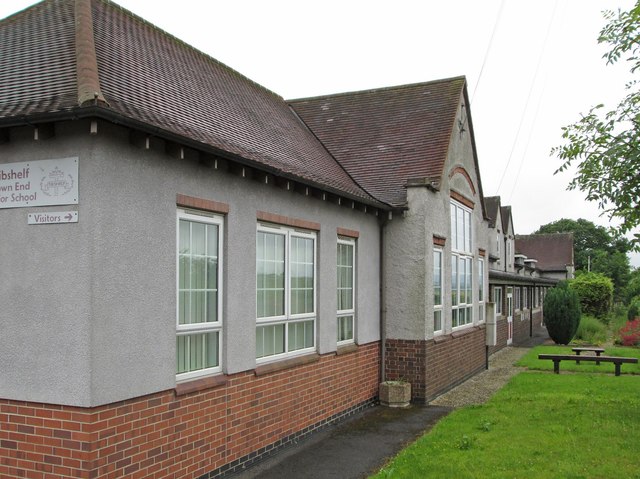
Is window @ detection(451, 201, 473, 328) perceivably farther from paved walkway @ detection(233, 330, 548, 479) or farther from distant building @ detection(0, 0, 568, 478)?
paved walkway @ detection(233, 330, 548, 479)

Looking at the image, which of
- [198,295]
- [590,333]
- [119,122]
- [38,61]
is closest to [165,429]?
[198,295]

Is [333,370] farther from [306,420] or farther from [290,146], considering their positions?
[290,146]

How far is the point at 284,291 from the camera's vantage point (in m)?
9.28

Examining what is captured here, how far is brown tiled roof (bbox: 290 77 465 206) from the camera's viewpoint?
13.9 metres

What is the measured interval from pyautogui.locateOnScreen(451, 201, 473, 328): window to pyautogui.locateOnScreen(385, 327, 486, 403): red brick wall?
34.2 inches

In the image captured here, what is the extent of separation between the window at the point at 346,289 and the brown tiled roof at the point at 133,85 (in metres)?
1.00

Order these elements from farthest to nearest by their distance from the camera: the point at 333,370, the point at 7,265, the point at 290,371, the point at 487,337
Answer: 1. the point at 487,337
2. the point at 333,370
3. the point at 290,371
4. the point at 7,265

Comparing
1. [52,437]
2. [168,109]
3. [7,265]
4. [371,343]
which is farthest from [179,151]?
[371,343]

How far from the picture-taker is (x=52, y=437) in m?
5.64

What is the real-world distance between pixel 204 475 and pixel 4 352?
2.67 meters

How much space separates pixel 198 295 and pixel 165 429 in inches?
61.7

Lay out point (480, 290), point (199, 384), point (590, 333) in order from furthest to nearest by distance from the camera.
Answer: point (590, 333), point (480, 290), point (199, 384)

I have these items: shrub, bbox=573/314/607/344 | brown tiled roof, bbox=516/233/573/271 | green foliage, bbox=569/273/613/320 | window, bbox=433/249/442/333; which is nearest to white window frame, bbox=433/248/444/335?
window, bbox=433/249/442/333

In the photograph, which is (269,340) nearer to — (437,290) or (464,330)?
(437,290)
